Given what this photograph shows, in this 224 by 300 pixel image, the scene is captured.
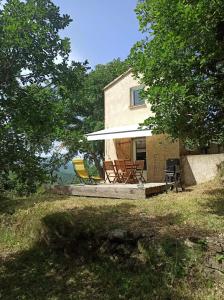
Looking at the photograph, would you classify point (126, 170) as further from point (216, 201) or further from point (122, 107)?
point (122, 107)

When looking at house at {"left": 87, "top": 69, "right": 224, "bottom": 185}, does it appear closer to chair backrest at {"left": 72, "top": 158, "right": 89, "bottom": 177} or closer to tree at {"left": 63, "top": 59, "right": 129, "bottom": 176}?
chair backrest at {"left": 72, "top": 158, "right": 89, "bottom": 177}

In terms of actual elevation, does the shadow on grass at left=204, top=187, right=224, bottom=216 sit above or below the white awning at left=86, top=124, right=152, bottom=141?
below

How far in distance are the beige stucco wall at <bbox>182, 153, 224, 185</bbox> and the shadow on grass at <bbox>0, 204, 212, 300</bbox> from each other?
254 inches

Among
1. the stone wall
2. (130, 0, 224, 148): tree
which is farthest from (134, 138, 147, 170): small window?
(130, 0, 224, 148): tree

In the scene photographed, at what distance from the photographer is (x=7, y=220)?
13.0 meters

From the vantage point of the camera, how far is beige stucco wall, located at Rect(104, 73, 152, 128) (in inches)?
829

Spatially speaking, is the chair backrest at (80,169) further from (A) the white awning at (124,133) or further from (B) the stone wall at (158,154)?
(B) the stone wall at (158,154)

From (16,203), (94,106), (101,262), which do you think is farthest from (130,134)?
(94,106)

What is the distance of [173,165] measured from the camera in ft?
51.7

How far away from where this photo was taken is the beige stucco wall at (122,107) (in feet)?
69.1

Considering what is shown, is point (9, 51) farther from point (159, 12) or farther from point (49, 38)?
point (159, 12)

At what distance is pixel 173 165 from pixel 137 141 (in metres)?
5.44

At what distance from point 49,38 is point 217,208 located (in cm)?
731

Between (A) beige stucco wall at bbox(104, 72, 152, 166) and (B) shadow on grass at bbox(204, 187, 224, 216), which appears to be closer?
(B) shadow on grass at bbox(204, 187, 224, 216)
